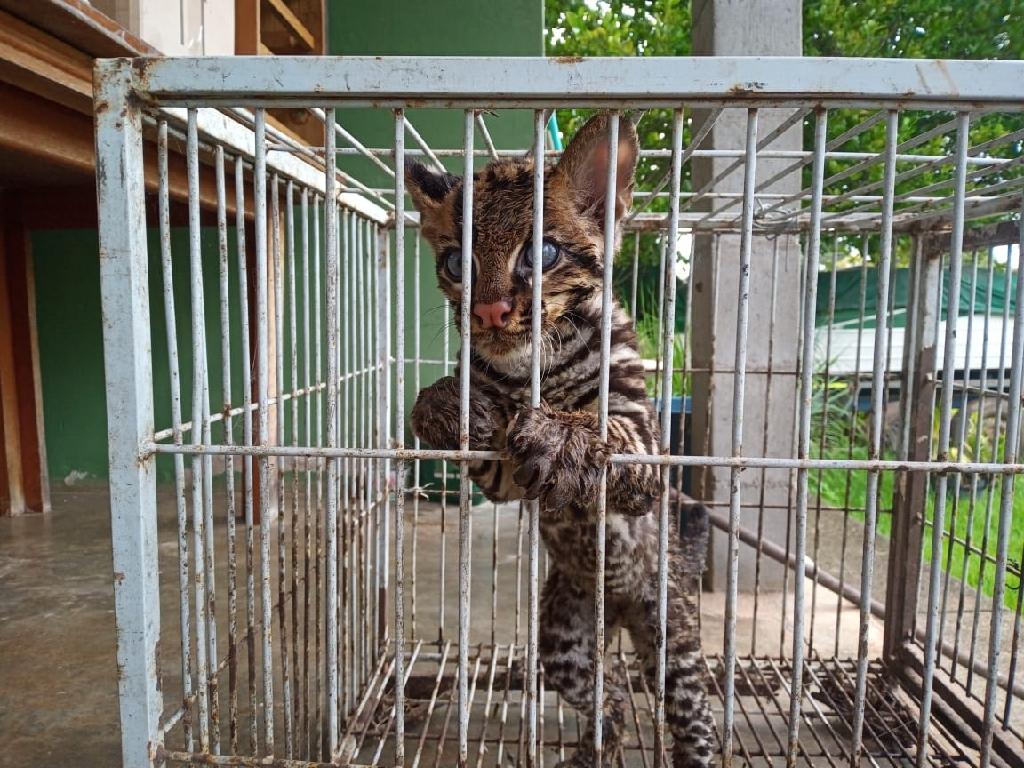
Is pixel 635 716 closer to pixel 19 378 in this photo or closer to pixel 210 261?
pixel 210 261

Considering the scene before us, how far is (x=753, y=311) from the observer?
421 cm

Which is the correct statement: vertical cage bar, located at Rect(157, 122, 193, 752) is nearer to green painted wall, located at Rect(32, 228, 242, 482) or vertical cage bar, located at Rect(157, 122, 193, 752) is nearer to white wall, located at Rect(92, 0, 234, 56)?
white wall, located at Rect(92, 0, 234, 56)

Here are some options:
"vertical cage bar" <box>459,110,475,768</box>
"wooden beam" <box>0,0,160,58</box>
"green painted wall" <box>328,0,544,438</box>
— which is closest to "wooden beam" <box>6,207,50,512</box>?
"green painted wall" <box>328,0,544,438</box>

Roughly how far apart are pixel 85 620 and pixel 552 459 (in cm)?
358

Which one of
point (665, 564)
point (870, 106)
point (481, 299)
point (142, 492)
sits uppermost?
point (870, 106)

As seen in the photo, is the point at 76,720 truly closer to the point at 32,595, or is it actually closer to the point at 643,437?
the point at 32,595

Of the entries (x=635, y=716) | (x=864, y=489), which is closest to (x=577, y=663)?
(x=635, y=716)

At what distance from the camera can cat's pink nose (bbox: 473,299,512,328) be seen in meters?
1.55

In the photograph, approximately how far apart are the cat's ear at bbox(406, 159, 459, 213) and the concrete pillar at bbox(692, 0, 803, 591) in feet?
8.43

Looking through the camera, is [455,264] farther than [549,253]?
Yes

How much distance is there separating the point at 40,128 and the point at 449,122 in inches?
147

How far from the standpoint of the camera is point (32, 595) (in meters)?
4.13

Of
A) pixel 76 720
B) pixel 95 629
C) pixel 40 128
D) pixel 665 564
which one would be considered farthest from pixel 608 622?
pixel 40 128

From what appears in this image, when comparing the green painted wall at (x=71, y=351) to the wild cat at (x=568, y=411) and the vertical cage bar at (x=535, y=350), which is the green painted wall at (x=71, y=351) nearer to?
the wild cat at (x=568, y=411)
